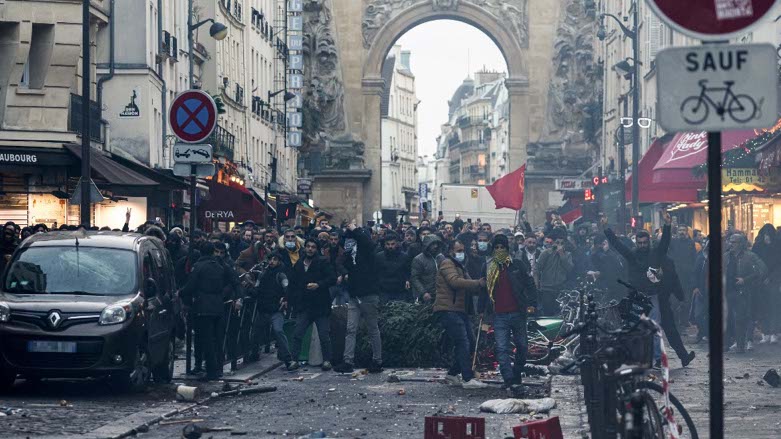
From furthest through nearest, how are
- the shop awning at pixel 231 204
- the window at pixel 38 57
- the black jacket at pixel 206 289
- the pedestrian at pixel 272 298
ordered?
the shop awning at pixel 231 204, the window at pixel 38 57, the pedestrian at pixel 272 298, the black jacket at pixel 206 289

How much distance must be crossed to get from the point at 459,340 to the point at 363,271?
272 centimetres

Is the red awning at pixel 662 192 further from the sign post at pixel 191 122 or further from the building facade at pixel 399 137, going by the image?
the building facade at pixel 399 137

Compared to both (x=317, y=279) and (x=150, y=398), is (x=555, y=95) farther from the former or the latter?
(x=150, y=398)

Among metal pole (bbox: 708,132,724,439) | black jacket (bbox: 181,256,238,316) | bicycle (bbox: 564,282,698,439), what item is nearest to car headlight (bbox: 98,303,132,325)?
black jacket (bbox: 181,256,238,316)

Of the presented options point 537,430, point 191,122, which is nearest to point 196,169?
point 191,122

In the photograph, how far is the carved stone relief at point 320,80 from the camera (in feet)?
223

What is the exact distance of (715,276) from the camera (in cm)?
664

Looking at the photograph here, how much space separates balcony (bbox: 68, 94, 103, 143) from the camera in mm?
31594

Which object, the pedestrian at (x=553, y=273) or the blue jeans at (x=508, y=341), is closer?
the blue jeans at (x=508, y=341)

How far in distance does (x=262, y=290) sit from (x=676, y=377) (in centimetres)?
596

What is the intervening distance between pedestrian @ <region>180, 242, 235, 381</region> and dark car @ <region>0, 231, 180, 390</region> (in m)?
0.70

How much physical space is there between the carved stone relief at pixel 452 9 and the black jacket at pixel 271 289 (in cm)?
4888

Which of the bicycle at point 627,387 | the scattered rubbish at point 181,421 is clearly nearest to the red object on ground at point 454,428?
the bicycle at point 627,387

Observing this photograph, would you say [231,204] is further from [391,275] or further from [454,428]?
[454,428]
